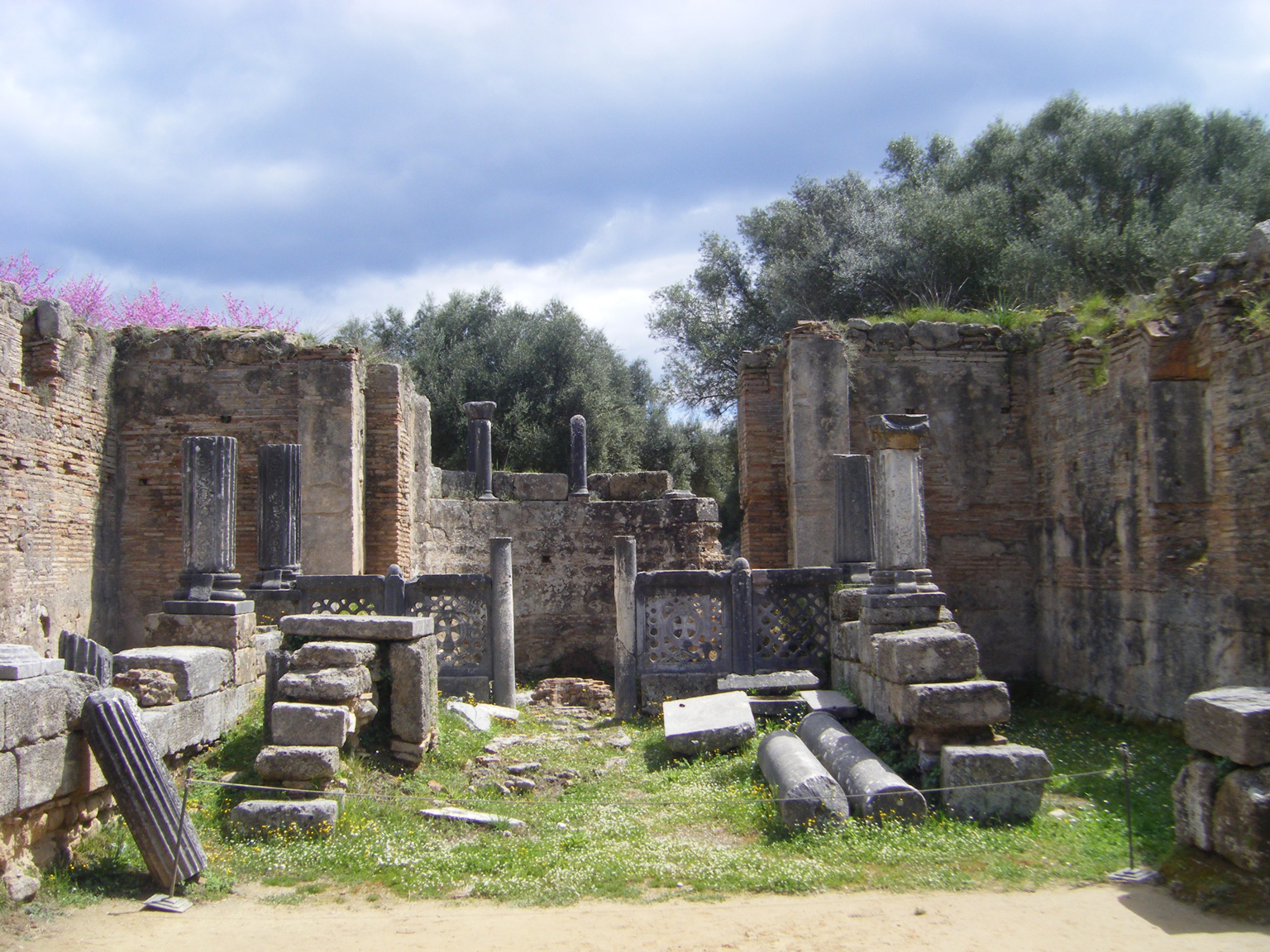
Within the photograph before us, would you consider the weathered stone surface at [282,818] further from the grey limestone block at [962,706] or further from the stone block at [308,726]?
the grey limestone block at [962,706]

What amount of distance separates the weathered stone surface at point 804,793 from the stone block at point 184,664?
423 centimetres

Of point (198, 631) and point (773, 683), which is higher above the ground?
point (198, 631)

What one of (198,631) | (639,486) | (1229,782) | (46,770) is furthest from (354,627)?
(639,486)

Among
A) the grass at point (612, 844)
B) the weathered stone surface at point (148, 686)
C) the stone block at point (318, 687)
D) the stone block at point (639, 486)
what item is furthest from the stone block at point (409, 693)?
the stone block at point (639, 486)

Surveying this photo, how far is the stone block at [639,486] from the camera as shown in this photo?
15.3 meters

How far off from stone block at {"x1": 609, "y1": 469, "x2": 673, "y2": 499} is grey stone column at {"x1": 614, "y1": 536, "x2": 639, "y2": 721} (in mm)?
5238

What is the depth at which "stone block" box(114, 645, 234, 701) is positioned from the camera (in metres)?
6.57

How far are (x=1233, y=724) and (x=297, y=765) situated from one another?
5445 millimetres

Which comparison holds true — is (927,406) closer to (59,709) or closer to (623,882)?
(623,882)

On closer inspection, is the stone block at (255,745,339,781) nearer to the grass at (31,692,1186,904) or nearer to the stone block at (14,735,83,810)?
the grass at (31,692,1186,904)

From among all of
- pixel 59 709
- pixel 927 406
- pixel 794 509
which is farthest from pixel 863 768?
pixel 927 406

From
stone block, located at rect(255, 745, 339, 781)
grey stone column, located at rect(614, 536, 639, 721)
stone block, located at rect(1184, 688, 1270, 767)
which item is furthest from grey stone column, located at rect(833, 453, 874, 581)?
stone block, located at rect(255, 745, 339, 781)

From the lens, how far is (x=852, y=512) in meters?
9.98

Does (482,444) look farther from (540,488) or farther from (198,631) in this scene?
(198,631)
